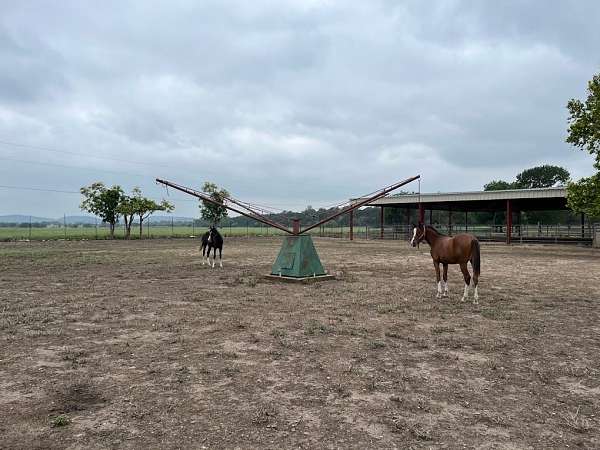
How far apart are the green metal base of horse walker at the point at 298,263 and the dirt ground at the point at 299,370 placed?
2012 mm

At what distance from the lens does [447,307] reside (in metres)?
8.52

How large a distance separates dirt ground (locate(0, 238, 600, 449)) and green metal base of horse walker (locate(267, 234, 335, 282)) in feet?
6.60

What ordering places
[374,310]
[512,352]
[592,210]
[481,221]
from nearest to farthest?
[512,352] → [374,310] → [592,210] → [481,221]

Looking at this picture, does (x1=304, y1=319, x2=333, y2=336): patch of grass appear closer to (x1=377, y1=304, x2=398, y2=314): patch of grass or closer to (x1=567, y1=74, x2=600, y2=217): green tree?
(x1=377, y1=304, x2=398, y2=314): patch of grass

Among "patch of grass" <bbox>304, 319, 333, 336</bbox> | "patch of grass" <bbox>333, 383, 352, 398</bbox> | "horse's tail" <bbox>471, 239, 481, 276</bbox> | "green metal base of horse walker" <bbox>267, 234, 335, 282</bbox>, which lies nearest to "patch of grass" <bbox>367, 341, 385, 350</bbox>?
"patch of grass" <bbox>304, 319, 333, 336</bbox>

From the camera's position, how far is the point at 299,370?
490 centimetres

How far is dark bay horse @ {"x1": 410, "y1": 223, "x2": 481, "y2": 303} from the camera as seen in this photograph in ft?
29.8

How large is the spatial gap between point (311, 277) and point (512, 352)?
22.6ft

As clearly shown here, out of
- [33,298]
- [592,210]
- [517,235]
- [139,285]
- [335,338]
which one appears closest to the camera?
[335,338]

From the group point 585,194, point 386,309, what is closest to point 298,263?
point 386,309

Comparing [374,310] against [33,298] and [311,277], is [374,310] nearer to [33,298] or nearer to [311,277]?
[311,277]

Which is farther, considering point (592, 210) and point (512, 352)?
point (592, 210)

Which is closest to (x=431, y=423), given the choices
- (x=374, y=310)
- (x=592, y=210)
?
(x=374, y=310)

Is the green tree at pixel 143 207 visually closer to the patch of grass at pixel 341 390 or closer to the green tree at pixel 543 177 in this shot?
the patch of grass at pixel 341 390
